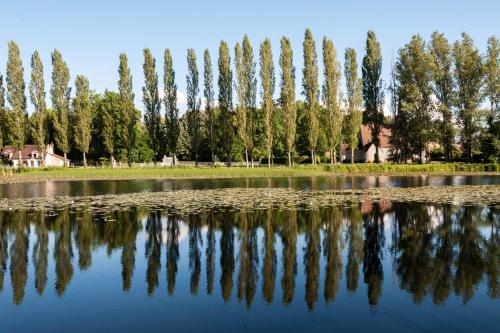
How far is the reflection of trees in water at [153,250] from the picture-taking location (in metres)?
11.1

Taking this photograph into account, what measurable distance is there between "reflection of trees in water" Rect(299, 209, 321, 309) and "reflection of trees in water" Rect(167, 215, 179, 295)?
10.1ft

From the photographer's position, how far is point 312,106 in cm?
6888

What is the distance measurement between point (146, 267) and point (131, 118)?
6476 cm

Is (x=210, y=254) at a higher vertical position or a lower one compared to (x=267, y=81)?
lower

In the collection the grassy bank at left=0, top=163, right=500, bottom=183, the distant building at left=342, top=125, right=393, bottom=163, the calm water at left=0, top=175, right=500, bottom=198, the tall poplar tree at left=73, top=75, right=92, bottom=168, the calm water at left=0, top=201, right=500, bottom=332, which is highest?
the tall poplar tree at left=73, top=75, right=92, bottom=168

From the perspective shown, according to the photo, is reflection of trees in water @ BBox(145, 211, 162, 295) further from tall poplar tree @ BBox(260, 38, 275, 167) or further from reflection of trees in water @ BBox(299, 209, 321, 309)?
tall poplar tree @ BBox(260, 38, 275, 167)

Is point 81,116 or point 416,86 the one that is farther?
point 81,116

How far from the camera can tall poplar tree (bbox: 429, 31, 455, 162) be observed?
207ft

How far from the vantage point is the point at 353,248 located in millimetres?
13945

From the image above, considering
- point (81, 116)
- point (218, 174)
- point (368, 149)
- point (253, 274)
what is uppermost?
point (81, 116)

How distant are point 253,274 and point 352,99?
60859mm

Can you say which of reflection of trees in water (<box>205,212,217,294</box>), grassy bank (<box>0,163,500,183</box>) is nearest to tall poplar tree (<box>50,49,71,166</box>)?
grassy bank (<box>0,163,500,183</box>)

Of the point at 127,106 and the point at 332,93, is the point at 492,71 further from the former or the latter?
the point at 127,106

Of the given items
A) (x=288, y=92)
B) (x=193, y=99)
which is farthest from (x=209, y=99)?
(x=288, y=92)
